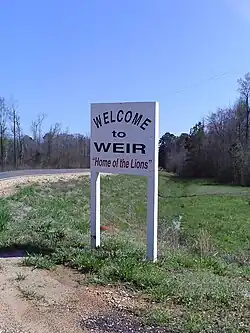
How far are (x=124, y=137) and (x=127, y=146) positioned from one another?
0.53ft

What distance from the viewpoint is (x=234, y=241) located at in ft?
58.1

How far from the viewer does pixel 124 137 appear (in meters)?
7.34

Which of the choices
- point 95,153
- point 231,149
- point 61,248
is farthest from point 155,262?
point 231,149

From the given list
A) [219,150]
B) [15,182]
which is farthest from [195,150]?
A: [15,182]

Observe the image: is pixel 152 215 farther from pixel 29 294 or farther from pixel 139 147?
pixel 29 294

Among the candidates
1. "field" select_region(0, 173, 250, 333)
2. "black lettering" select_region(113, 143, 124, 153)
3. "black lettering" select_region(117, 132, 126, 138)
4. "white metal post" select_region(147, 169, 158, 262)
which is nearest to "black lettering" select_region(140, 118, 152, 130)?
"black lettering" select_region(117, 132, 126, 138)

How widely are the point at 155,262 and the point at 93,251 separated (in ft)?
3.44

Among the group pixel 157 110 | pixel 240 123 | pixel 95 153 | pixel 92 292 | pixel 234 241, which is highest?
pixel 240 123

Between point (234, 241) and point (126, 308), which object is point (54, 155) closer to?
point (234, 241)

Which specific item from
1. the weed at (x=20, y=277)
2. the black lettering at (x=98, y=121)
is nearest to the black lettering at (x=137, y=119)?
the black lettering at (x=98, y=121)

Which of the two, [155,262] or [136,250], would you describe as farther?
[136,250]

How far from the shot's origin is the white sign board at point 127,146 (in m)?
6.97

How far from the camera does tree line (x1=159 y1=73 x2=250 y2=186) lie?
6569cm

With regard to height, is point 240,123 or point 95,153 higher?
point 240,123
